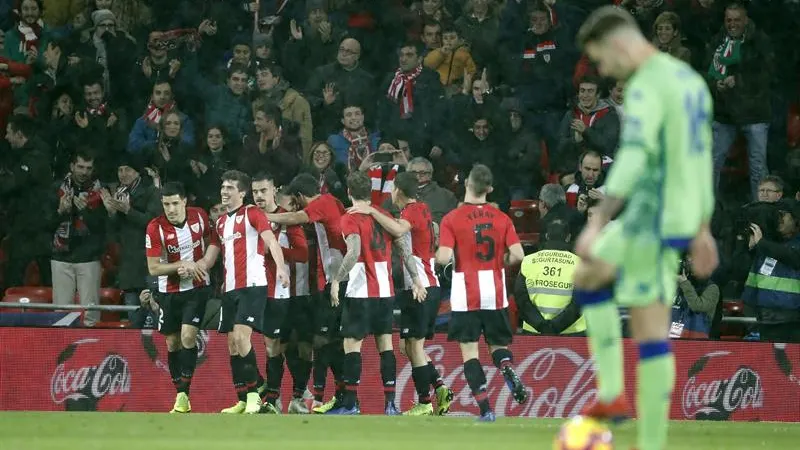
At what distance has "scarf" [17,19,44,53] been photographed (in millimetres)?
20109

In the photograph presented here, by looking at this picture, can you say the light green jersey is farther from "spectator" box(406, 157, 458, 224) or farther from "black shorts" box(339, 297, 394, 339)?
"spectator" box(406, 157, 458, 224)

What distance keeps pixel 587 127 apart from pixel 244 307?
561 centimetres

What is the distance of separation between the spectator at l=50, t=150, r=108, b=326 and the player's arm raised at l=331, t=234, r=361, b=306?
177 inches

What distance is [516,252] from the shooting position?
13977mm

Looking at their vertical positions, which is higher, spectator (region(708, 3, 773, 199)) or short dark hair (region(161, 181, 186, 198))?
spectator (region(708, 3, 773, 199))

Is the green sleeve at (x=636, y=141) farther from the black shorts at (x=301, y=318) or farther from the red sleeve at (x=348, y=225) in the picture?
the black shorts at (x=301, y=318)

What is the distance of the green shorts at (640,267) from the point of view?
7133mm

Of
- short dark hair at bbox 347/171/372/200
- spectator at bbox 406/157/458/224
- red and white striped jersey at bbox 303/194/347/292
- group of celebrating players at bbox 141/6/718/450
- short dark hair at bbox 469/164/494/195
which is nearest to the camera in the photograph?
short dark hair at bbox 469/164/494/195

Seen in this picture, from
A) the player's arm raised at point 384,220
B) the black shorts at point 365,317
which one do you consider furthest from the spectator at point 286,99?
the black shorts at point 365,317

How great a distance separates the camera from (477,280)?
14.0 metres

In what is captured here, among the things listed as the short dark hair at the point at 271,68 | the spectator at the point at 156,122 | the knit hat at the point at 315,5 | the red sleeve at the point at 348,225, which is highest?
the knit hat at the point at 315,5

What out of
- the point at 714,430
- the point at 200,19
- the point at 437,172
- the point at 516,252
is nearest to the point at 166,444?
the point at 516,252

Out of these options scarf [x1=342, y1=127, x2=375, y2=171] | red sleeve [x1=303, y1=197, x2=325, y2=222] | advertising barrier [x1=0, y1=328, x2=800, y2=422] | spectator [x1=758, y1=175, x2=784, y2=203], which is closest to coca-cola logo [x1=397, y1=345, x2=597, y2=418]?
advertising barrier [x1=0, y1=328, x2=800, y2=422]

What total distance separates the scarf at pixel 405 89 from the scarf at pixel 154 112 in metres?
2.87
